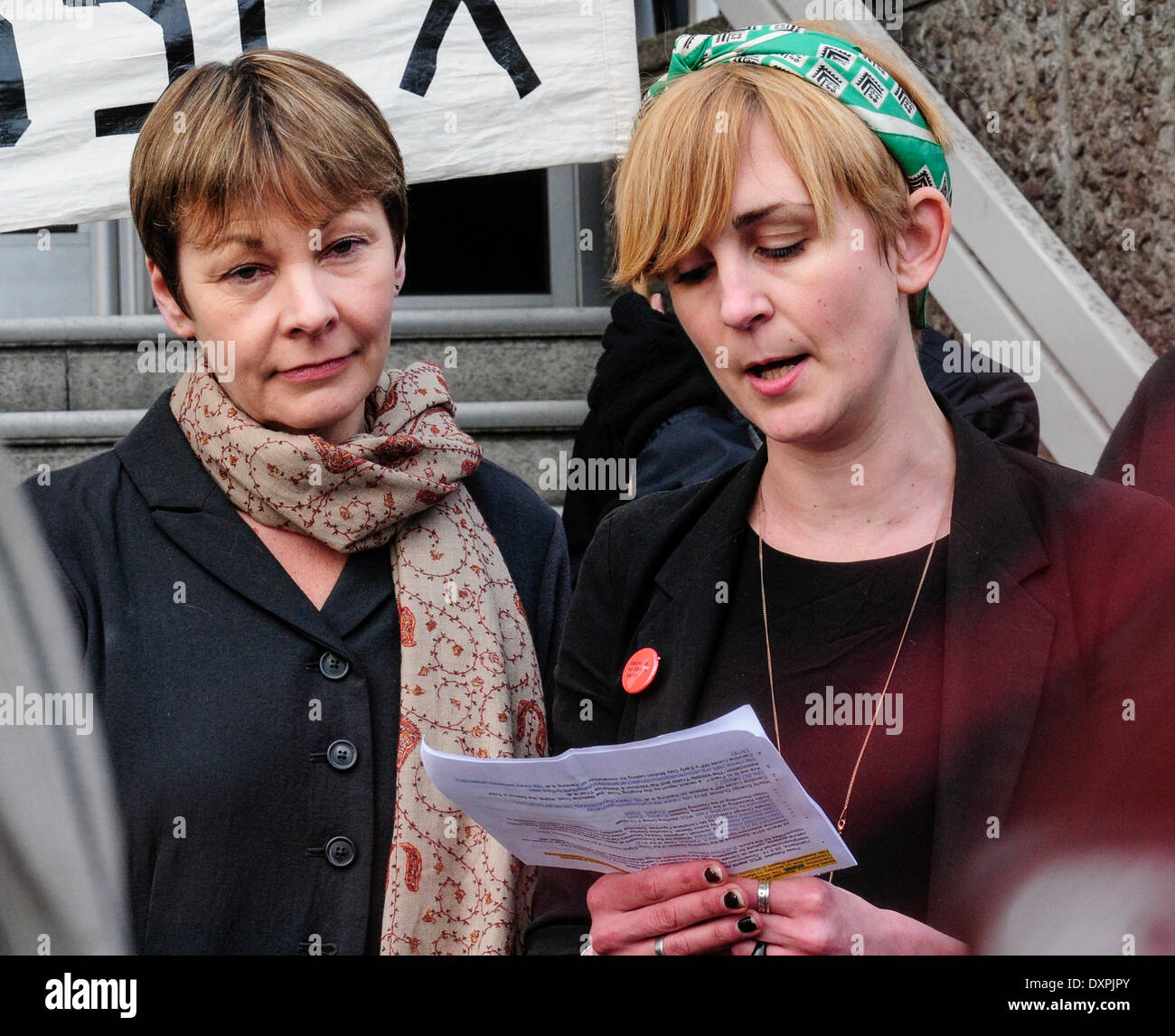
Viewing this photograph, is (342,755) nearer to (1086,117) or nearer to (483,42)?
(483,42)

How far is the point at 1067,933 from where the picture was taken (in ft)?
5.60

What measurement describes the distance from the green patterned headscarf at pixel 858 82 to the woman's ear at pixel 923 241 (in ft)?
0.07

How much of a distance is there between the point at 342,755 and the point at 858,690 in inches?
33.4

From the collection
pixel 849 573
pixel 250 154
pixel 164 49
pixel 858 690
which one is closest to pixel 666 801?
pixel 858 690

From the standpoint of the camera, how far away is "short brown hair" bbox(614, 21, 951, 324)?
Answer: 1.88m

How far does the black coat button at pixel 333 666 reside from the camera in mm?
2311

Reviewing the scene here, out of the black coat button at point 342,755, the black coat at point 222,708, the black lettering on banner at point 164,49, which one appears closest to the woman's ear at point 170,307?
the black coat at point 222,708

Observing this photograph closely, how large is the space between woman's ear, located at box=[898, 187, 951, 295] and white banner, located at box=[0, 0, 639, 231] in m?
1.40

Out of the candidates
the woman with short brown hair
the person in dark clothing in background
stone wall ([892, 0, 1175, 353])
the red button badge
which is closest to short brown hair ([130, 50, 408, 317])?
the woman with short brown hair

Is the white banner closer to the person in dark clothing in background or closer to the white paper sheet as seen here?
the person in dark clothing in background

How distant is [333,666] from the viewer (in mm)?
2318

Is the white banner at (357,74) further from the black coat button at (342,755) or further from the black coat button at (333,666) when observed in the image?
the black coat button at (342,755)
